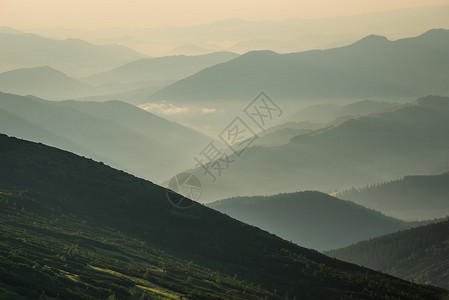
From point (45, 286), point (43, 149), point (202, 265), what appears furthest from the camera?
point (43, 149)

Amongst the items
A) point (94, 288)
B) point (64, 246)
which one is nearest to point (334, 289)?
point (64, 246)

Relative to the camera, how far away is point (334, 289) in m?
112

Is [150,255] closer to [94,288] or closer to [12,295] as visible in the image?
[94,288]

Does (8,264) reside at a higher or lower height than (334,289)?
lower

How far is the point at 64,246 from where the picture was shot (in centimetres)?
9012

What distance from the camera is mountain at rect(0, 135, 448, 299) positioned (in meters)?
71.7

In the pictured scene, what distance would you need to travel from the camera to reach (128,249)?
4154 inches

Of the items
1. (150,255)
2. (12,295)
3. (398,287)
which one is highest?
(398,287)

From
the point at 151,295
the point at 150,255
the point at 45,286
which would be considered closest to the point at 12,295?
the point at 45,286

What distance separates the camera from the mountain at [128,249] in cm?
7169

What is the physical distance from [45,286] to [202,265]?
53823 mm

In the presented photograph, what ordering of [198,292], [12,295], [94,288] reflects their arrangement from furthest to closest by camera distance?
[198,292], [94,288], [12,295]

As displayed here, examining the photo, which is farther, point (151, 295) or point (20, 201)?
point (20, 201)

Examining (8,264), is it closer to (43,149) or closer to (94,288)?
(94,288)
